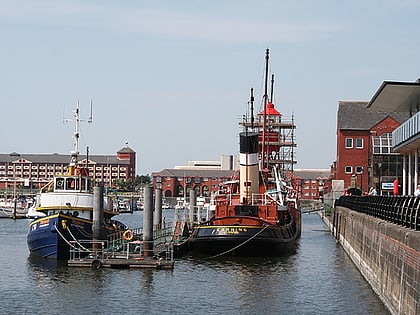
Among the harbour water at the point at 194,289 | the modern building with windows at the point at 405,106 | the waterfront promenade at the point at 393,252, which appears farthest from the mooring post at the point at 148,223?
the modern building with windows at the point at 405,106

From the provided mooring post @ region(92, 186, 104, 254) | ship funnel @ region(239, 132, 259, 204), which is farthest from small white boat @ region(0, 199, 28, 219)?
mooring post @ region(92, 186, 104, 254)

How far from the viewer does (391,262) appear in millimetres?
24156

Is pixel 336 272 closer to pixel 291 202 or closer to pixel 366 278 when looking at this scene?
pixel 366 278

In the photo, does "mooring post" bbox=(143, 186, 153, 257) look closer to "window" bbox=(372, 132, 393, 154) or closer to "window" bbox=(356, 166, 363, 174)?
"window" bbox=(372, 132, 393, 154)

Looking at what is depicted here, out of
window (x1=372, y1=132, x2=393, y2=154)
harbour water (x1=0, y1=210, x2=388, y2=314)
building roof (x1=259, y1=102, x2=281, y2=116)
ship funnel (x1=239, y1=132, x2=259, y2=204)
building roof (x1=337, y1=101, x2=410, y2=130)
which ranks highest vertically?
building roof (x1=337, y1=101, x2=410, y2=130)

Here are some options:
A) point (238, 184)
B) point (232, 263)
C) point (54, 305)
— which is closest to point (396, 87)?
point (238, 184)

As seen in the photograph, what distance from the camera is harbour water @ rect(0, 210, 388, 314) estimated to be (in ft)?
88.7

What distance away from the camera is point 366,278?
3416 centimetres

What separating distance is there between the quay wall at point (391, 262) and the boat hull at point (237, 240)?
5.54m

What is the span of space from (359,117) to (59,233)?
7361cm

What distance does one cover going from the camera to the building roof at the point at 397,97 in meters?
47.5

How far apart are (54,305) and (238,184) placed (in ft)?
84.4

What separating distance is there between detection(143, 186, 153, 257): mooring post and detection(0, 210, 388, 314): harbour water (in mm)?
1696

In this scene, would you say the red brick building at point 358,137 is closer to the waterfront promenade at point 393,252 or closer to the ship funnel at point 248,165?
the ship funnel at point 248,165
